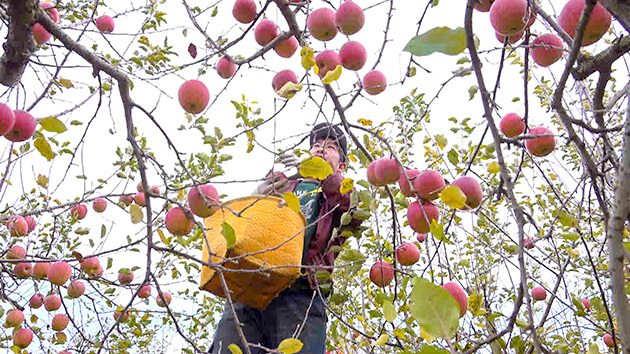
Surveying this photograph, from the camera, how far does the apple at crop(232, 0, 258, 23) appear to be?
1.73 m

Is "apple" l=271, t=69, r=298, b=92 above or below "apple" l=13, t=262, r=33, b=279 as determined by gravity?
above

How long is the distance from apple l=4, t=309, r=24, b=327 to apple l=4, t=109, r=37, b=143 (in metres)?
1.55

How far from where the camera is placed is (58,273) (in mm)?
2217

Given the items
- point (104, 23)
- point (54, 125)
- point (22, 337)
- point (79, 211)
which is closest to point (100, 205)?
point (79, 211)

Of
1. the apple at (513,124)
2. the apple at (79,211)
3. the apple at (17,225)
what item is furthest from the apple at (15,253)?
the apple at (513,124)

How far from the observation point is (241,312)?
2.01 meters

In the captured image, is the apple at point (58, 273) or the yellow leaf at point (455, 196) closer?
the yellow leaf at point (455, 196)

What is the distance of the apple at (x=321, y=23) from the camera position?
1.53m

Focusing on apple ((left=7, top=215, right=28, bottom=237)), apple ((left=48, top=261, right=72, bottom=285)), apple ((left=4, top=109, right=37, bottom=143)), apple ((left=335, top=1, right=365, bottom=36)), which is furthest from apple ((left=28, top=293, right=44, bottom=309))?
apple ((left=335, top=1, right=365, bottom=36))

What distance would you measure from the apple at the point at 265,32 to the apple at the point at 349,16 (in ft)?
1.35

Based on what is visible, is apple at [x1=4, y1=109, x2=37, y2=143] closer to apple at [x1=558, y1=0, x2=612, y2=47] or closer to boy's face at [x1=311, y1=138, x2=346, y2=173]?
boy's face at [x1=311, y1=138, x2=346, y2=173]

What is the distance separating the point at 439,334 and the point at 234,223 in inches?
48.0

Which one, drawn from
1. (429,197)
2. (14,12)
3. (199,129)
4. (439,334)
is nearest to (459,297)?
(429,197)

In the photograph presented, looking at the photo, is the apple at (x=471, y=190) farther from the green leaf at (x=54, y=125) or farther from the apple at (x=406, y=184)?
the green leaf at (x=54, y=125)
